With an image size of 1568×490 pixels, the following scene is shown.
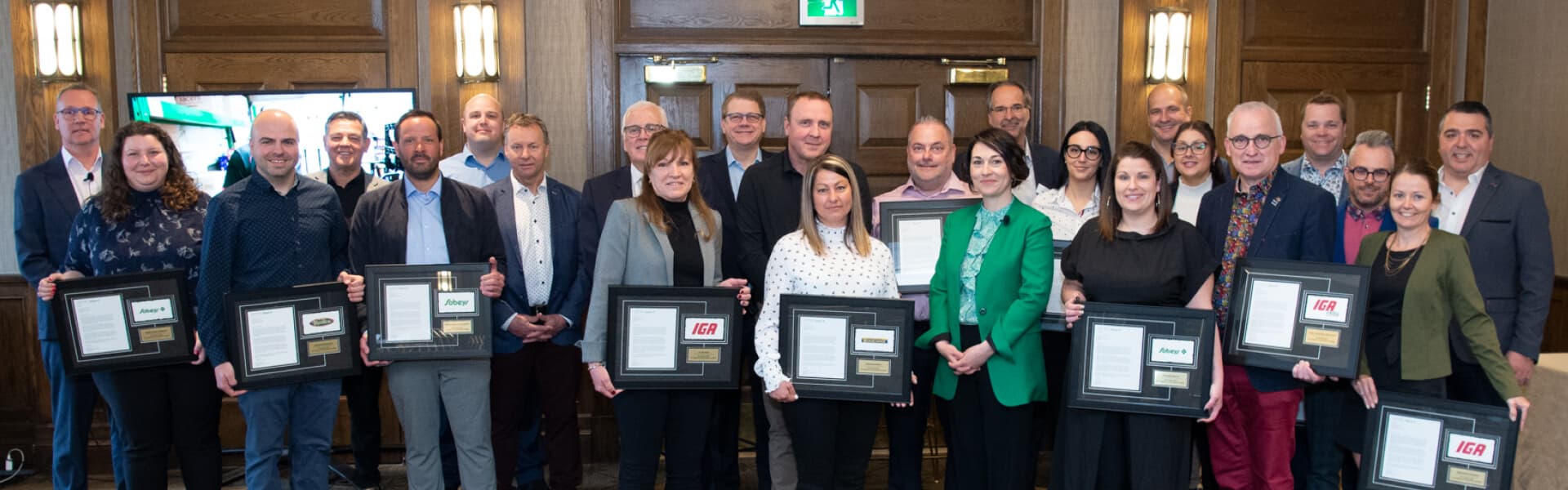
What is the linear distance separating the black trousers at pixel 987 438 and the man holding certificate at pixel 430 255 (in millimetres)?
1616

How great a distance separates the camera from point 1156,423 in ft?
10.8

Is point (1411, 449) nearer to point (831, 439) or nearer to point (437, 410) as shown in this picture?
point (831, 439)

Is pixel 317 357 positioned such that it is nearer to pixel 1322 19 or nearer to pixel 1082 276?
pixel 1082 276

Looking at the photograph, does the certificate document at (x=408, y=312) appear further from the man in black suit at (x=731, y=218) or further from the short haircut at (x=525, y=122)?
the man in black suit at (x=731, y=218)

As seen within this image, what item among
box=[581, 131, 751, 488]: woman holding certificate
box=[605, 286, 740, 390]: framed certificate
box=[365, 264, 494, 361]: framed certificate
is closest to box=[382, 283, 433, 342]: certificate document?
box=[365, 264, 494, 361]: framed certificate

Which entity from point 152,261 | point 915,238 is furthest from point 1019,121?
point 152,261

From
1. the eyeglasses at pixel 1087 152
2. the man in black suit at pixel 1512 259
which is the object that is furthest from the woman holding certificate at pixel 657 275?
the man in black suit at pixel 1512 259

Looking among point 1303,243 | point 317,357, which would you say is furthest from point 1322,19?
point 317,357

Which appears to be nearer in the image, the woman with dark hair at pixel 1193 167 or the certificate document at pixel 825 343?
the certificate document at pixel 825 343

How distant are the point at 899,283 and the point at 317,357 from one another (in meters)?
1.95

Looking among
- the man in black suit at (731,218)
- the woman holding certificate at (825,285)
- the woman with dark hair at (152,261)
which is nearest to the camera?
the woman holding certificate at (825,285)

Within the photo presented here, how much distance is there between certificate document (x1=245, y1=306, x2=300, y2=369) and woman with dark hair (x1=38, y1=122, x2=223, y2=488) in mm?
288

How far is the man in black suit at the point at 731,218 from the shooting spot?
3.93 meters

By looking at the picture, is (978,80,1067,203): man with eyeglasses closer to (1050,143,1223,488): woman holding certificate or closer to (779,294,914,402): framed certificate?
(1050,143,1223,488): woman holding certificate
